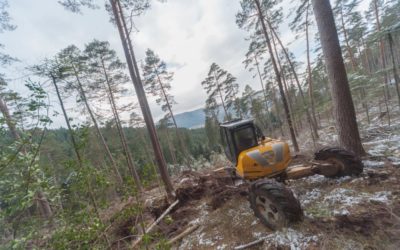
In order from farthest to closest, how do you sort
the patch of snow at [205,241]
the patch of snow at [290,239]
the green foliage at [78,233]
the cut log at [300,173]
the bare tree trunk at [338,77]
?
the bare tree trunk at [338,77] < the cut log at [300,173] < the patch of snow at [205,241] < the patch of snow at [290,239] < the green foliage at [78,233]

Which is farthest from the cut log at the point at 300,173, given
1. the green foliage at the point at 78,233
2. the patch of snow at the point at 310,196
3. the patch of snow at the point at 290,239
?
the green foliage at the point at 78,233

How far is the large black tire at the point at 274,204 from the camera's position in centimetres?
291

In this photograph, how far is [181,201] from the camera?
19.5 feet

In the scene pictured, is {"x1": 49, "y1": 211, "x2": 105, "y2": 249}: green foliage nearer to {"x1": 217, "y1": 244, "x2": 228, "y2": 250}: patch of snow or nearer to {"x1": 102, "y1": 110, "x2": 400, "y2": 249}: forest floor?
{"x1": 102, "y1": 110, "x2": 400, "y2": 249}: forest floor

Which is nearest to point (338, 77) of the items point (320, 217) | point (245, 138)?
point (245, 138)

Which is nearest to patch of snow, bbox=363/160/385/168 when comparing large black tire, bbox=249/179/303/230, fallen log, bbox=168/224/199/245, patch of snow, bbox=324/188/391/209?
patch of snow, bbox=324/188/391/209

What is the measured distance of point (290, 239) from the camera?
109 inches

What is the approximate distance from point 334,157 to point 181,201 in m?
4.54

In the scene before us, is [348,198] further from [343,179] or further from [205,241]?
[205,241]

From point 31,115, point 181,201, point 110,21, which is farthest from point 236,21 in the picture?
point 31,115

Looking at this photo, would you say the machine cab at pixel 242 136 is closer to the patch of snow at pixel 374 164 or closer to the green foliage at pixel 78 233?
the patch of snow at pixel 374 164

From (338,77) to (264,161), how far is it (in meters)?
3.15

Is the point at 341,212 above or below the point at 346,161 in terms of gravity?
below

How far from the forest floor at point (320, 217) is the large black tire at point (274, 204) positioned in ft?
0.50
